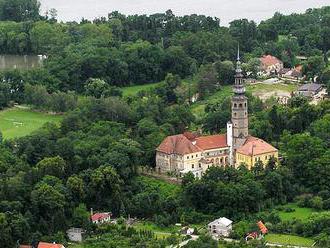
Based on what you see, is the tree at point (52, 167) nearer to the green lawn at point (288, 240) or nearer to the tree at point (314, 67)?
the green lawn at point (288, 240)

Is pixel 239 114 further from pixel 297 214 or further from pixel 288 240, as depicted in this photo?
pixel 288 240

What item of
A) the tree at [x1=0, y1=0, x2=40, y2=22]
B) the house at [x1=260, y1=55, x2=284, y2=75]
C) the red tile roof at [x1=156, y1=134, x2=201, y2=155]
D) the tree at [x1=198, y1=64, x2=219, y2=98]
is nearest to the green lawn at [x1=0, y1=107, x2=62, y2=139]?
the tree at [x1=198, y1=64, x2=219, y2=98]

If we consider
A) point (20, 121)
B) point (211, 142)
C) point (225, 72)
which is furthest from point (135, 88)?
point (211, 142)

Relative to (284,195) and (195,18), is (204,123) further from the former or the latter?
(195,18)

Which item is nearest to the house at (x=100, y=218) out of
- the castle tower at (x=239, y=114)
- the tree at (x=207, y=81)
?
the castle tower at (x=239, y=114)

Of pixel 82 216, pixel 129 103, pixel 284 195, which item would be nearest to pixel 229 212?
pixel 284 195

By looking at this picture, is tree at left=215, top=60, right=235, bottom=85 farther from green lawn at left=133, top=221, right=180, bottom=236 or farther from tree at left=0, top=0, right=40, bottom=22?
tree at left=0, top=0, right=40, bottom=22
